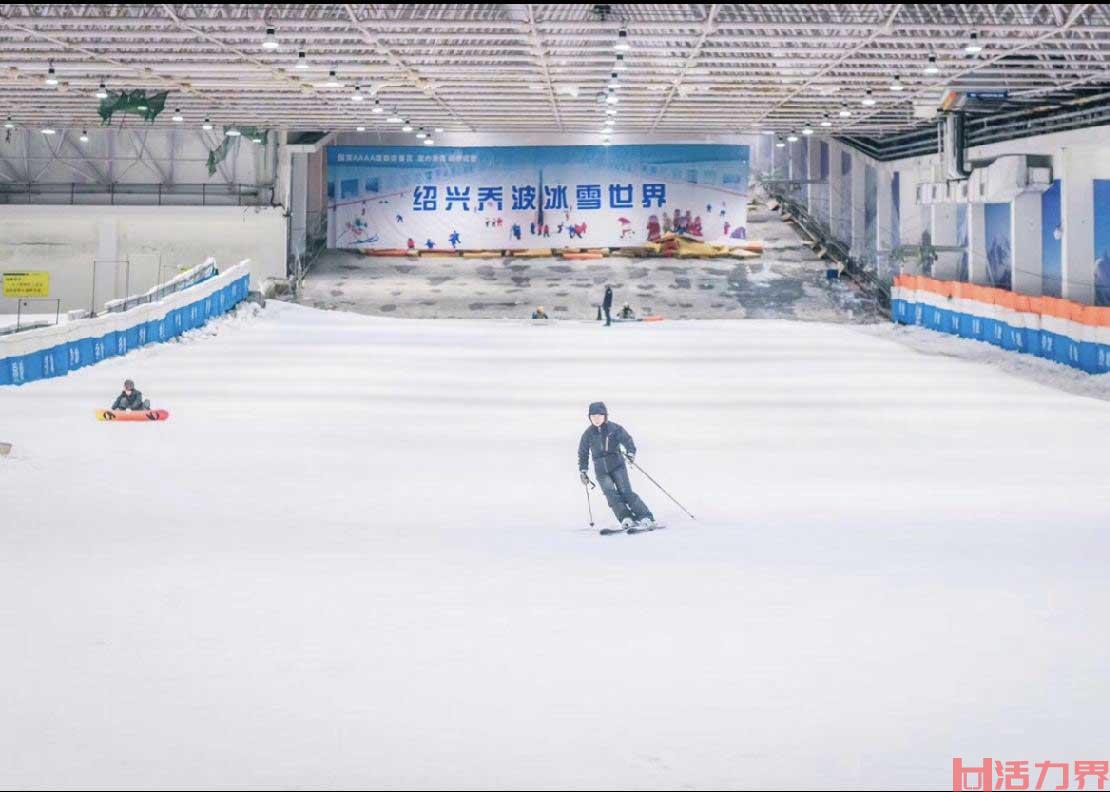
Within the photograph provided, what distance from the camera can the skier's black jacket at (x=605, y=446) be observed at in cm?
1470

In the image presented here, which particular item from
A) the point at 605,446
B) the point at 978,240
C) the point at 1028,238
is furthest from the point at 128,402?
the point at 978,240

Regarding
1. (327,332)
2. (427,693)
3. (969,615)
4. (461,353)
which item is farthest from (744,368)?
(427,693)

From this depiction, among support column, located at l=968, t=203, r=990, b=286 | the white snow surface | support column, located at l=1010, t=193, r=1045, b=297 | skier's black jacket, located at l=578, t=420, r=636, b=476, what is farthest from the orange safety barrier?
skier's black jacket, located at l=578, t=420, r=636, b=476

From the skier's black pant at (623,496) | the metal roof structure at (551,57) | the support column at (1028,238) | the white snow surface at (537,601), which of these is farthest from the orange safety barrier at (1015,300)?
the skier's black pant at (623,496)

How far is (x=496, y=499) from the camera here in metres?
16.9

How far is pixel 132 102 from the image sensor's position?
39.9m

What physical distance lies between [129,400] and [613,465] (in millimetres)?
12166

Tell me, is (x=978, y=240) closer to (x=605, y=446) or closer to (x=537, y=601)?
(x=605, y=446)

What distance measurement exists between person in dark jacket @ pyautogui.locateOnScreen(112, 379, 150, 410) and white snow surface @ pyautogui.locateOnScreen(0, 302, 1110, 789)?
1.99 ft

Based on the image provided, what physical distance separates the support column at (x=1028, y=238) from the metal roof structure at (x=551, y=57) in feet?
8.44

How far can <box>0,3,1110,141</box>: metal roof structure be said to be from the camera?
2747cm

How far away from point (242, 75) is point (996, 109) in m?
20.6

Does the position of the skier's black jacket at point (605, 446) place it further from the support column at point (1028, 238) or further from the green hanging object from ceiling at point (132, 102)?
the support column at point (1028, 238)

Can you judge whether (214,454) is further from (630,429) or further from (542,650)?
(542,650)
